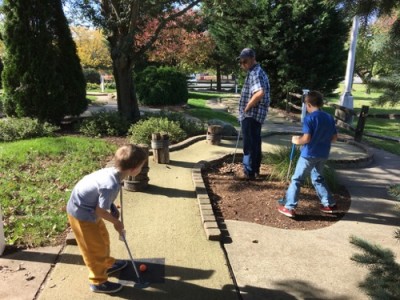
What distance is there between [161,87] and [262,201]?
11080mm

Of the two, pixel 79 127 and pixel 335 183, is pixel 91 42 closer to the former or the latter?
pixel 79 127

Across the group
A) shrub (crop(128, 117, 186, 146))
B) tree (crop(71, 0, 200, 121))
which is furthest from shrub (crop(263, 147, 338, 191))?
tree (crop(71, 0, 200, 121))

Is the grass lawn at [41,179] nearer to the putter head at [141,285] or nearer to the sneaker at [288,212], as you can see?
the putter head at [141,285]

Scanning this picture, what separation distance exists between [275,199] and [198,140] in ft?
11.7

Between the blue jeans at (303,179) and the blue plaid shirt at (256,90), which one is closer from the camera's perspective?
the blue jeans at (303,179)

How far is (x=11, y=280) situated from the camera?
314 centimetres

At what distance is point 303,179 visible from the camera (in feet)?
15.0

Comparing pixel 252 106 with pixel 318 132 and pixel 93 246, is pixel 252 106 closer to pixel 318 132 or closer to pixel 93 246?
pixel 318 132

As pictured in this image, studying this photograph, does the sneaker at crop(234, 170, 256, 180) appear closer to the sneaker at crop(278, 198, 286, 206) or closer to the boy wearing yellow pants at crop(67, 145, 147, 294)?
the sneaker at crop(278, 198, 286, 206)

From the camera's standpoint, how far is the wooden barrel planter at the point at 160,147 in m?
6.36

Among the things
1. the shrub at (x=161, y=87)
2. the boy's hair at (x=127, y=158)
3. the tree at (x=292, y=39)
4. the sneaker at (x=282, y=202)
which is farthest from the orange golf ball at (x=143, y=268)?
the tree at (x=292, y=39)

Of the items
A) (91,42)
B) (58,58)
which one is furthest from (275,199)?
(91,42)

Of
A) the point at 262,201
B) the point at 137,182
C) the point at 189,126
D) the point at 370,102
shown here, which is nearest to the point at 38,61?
the point at 189,126

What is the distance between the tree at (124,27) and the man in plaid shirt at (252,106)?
434 cm
